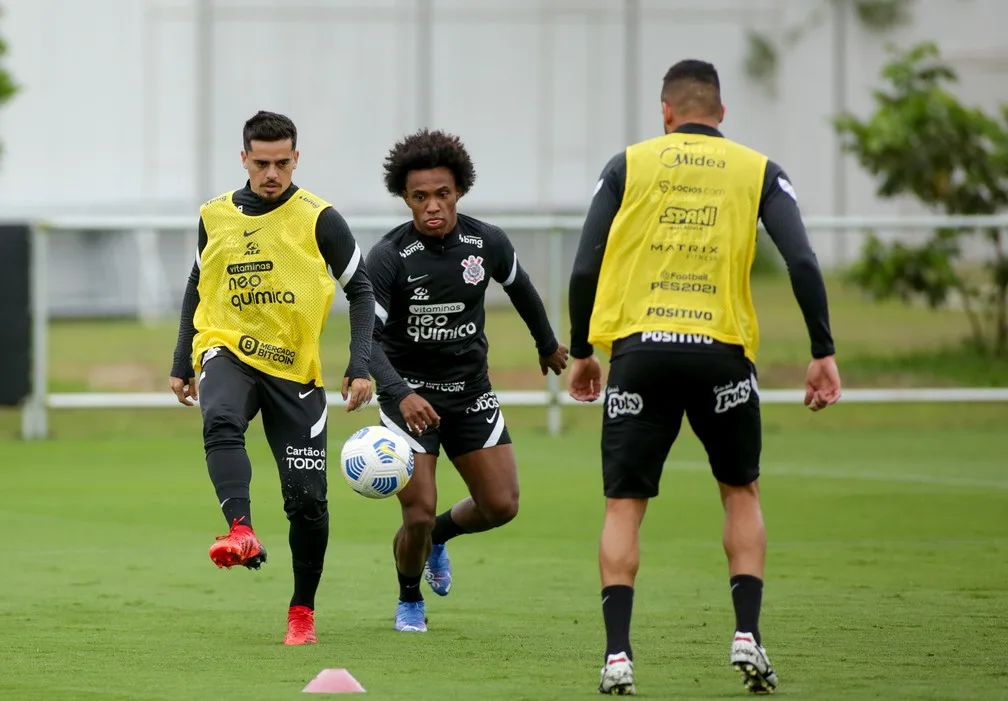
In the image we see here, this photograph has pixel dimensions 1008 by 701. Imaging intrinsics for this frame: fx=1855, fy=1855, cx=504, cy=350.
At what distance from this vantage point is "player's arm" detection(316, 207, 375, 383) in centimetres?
771

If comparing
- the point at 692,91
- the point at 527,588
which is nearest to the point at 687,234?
the point at 692,91

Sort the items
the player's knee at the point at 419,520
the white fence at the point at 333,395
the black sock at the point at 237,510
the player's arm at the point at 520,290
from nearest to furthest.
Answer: the black sock at the point at 237,510
the player's knee at the point at 419,520
the player's arm at the point at 520,290
the white fence at the point at 333,395

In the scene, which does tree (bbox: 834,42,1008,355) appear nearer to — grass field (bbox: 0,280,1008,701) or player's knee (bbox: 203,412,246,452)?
grass field (bbox: 0,280,1008,701)

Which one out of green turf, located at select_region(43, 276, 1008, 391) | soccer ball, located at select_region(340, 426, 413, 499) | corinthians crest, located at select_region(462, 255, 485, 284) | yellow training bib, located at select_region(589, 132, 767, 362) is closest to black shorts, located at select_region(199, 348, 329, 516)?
soccer ball, located at select_region(340, 426, 413, 499)

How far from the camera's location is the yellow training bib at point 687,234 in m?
6.39

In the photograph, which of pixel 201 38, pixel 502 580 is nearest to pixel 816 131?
pixel 201 38

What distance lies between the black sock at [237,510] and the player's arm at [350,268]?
73cm

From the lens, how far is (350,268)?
7750 mm

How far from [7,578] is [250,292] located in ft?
9.07

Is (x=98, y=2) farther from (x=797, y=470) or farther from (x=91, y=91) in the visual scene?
(x=797, y=470)

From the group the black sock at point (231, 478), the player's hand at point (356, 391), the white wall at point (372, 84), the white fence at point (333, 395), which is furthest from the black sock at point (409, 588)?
the white wall at point (372, 84)

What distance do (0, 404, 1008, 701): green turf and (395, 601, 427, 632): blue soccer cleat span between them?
88mm

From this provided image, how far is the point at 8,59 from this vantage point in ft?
119

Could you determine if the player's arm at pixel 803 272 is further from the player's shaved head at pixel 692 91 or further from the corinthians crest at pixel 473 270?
the corinthians crest at pixel 473 270
